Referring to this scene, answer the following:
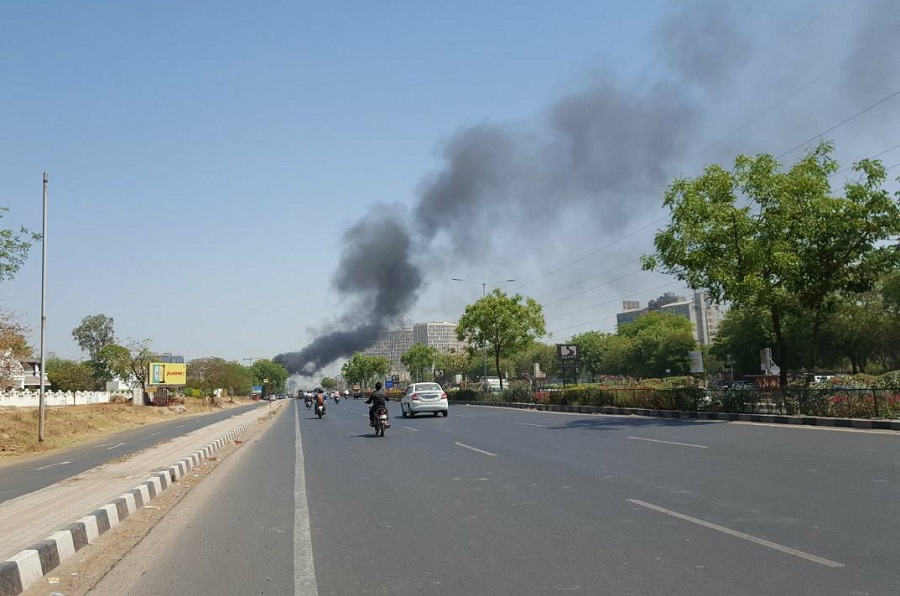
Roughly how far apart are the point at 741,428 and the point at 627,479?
34.2ft

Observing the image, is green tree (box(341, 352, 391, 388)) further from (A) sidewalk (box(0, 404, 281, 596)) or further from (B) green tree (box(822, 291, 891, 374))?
(A) sidewalk (box(0, 404, 281, 596))

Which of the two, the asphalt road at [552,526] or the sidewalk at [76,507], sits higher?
the sidewalk at [76,507]

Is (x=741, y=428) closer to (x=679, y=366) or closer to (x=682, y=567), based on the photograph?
(x=682, y=567)

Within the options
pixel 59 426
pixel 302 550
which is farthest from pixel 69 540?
pixel 59 426

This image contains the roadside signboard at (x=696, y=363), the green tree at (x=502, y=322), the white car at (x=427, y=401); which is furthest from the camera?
the green tree at (x=502, y=322)

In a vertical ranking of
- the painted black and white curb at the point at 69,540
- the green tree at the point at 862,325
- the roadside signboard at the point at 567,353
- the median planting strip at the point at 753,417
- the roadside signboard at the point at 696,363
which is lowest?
the median planting strip at the point at 753,417

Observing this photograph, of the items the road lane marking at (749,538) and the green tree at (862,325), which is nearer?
the road lane marking at (749,538)

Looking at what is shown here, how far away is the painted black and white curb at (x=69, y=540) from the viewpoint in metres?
5.73

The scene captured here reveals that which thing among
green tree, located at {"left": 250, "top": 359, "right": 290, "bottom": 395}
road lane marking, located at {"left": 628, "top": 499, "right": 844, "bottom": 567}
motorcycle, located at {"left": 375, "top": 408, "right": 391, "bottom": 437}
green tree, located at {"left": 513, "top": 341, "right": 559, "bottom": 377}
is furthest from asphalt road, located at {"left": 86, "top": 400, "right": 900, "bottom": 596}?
green tree, located at {"left": 250, "top": 359, "right": 290, "bottom": 395}

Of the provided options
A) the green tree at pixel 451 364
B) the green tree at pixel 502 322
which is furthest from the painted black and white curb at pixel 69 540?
the green tree at pixel 451 364

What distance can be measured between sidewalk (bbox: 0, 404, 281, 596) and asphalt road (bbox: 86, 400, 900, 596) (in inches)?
27.3

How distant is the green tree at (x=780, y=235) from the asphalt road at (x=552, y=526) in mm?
10055

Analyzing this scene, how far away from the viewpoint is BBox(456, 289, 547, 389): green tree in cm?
5625

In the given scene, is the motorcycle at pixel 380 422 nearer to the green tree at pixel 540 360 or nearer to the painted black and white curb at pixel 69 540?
the painted black and white curb at pixel 69 540
